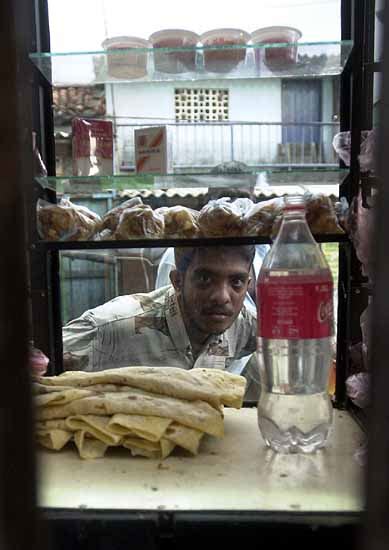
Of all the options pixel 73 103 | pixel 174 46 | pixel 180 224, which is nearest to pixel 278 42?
pixel 174 46

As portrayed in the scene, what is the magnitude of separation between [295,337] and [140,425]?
0.30 metres

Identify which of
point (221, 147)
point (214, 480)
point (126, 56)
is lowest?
point (214, 480)

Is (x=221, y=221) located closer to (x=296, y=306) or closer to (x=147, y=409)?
(x=296, y=306)

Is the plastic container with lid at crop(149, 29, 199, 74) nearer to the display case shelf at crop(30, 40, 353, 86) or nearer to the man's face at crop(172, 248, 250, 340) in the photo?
the display case shelf at crop(30, 40, 353, 86)

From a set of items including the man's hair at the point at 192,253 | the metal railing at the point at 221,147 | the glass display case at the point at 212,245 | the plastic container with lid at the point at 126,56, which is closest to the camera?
the glass display case at the point at 212,245

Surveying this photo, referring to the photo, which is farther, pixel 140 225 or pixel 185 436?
pixel 140 225

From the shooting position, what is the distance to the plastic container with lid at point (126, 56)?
38.3 inches

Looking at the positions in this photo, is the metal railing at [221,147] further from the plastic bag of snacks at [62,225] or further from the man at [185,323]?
the man at [185,323]

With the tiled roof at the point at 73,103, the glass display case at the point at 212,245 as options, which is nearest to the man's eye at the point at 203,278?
the glass display case at the point at 212,245

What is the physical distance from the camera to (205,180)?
3.13 ft

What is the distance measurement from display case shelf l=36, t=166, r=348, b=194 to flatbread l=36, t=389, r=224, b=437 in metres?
0.45

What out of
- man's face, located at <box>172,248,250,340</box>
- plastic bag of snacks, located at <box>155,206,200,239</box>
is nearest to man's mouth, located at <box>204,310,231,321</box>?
man's face, located at <box>172,248,250,340</box>

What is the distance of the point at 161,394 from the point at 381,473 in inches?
18.6

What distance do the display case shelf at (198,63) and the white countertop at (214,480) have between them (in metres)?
0.79
